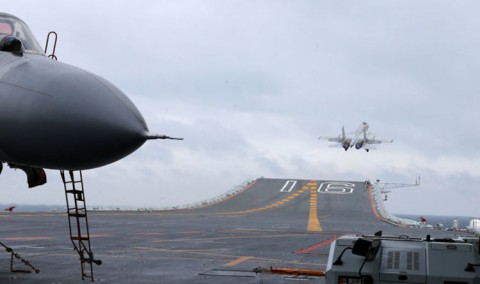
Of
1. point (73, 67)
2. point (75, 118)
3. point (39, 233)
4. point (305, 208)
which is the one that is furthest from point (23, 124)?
point (305, 208)

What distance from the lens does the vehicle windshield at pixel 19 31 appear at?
473 inches

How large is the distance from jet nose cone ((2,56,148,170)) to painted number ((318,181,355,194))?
225 feet

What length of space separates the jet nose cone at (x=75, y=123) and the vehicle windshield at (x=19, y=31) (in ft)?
8.44

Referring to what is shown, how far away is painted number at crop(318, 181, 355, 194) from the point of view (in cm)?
7750

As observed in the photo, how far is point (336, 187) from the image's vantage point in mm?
80812

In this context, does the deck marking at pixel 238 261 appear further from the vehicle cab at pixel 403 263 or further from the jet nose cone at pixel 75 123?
the jet nose cone at pixel 75 123

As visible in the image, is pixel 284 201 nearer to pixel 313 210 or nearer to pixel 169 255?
pixel 313 210

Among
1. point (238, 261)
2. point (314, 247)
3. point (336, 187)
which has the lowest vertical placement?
point (238, 261)

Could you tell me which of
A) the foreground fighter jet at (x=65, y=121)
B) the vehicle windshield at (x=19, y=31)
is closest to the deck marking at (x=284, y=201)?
the vehicle windshield at (x=19, y=31)

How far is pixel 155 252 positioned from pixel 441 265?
14198mm

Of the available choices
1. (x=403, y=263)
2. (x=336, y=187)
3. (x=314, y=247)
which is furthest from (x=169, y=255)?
(x=336, y=187)

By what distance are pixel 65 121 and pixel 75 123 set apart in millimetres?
150

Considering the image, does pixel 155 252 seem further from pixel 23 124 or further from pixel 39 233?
pixel 23 124

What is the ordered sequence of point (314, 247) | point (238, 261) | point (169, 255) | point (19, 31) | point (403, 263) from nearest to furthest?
1. point (403, 263)
2. point (19, 31)
3. point (238, 261)
4. point (169, 255)
5. point (314, 247)
